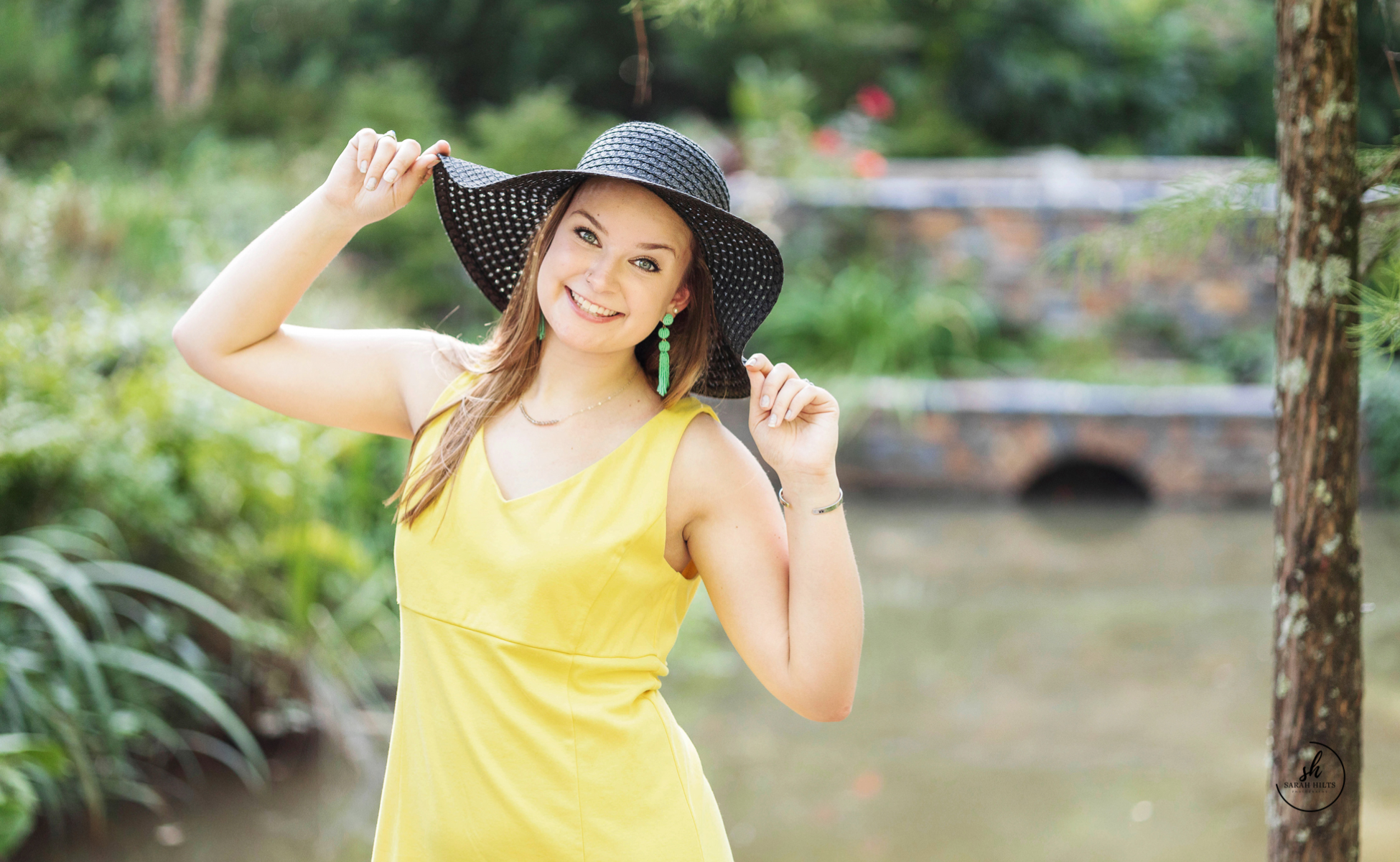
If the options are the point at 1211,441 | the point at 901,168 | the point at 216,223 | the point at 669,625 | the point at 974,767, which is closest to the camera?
Result: the point at 669,625

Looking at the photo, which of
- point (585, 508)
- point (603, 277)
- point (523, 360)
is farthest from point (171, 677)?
point (603, 277)

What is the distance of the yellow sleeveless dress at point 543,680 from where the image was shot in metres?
1.32

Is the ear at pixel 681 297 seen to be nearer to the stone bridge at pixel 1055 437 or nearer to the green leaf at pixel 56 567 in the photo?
the green leaf at pixel 56 567

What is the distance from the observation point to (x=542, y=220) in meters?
1.55

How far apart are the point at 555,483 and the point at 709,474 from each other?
18 cm

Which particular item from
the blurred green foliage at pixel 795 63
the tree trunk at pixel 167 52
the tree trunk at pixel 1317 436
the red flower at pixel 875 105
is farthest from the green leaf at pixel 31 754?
the tree trunk at pixel 167 52

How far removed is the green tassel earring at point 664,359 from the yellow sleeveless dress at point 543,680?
8 centimetres

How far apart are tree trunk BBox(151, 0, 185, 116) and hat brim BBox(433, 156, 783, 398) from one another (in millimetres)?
10702

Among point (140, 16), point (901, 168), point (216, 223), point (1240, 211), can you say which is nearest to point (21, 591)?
point (1240, 211)

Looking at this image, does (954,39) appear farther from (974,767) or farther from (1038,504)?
(974,767)

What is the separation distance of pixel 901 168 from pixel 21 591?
8434 mm

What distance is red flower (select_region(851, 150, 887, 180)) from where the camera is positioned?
870 cm

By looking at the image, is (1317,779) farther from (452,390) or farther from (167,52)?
(167,52)

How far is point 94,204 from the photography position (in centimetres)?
583
